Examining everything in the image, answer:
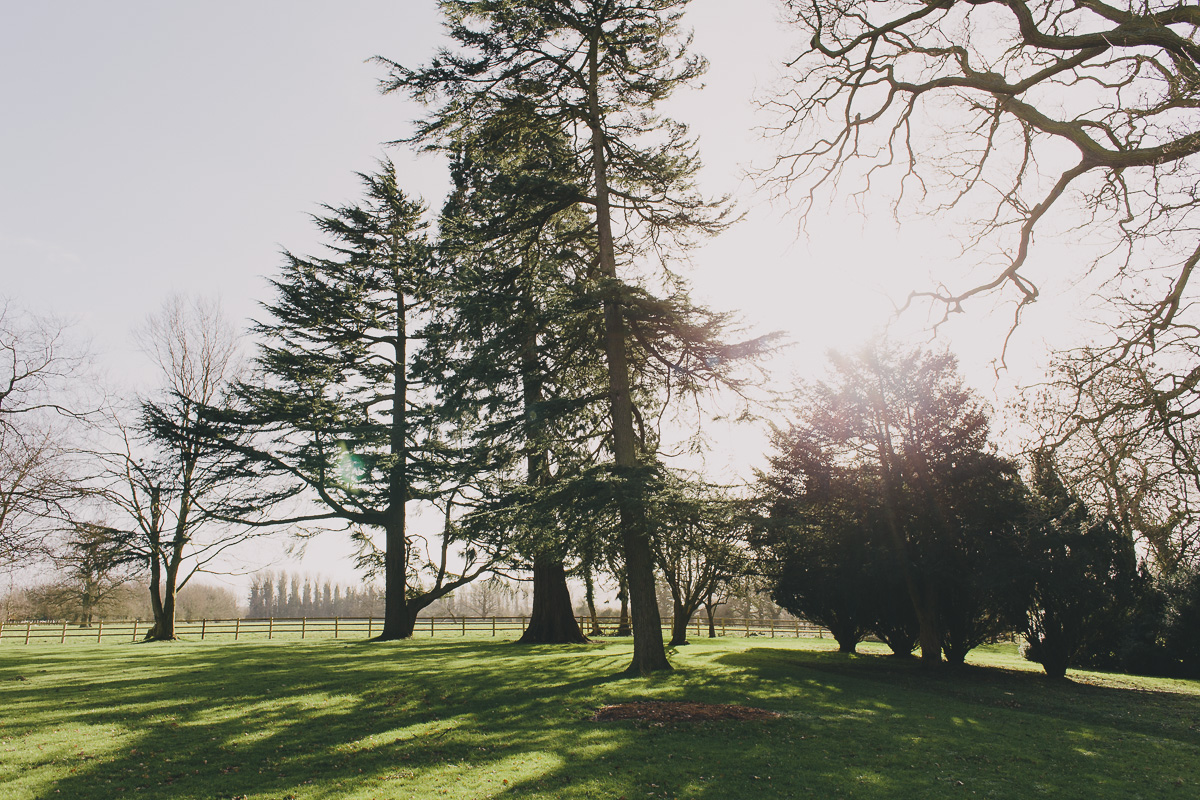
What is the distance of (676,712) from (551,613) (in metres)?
12.4

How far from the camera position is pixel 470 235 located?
45.1 feet

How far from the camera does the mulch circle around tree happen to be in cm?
848

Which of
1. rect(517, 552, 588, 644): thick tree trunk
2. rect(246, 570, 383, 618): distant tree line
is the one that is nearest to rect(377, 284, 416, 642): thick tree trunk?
rect(517, 552, 588, 644): thick tree trunk

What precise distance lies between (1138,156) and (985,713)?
361 inches

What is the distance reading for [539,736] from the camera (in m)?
7.50

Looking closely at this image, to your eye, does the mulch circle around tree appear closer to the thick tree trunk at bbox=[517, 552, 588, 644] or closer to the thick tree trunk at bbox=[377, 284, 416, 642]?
the thick tree trunk at bbox=[517, 552, 588, 644]

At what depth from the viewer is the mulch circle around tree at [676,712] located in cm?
848

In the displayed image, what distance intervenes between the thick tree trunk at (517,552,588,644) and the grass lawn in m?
6.68

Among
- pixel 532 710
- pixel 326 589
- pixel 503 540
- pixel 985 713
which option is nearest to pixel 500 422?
pixel 503 540

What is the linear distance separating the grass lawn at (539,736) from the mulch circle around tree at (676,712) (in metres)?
0.33

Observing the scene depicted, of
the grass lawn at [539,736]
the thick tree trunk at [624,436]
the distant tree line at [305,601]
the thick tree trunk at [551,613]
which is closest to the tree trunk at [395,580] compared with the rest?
the thick tree trunk at [551,613]

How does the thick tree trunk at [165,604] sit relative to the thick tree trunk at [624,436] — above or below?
below

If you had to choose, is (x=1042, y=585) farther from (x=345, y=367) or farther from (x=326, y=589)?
(x=326, y=589)

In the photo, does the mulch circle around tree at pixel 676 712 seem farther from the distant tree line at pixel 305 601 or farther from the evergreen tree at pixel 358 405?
the distant tree line at pixel 305 601
